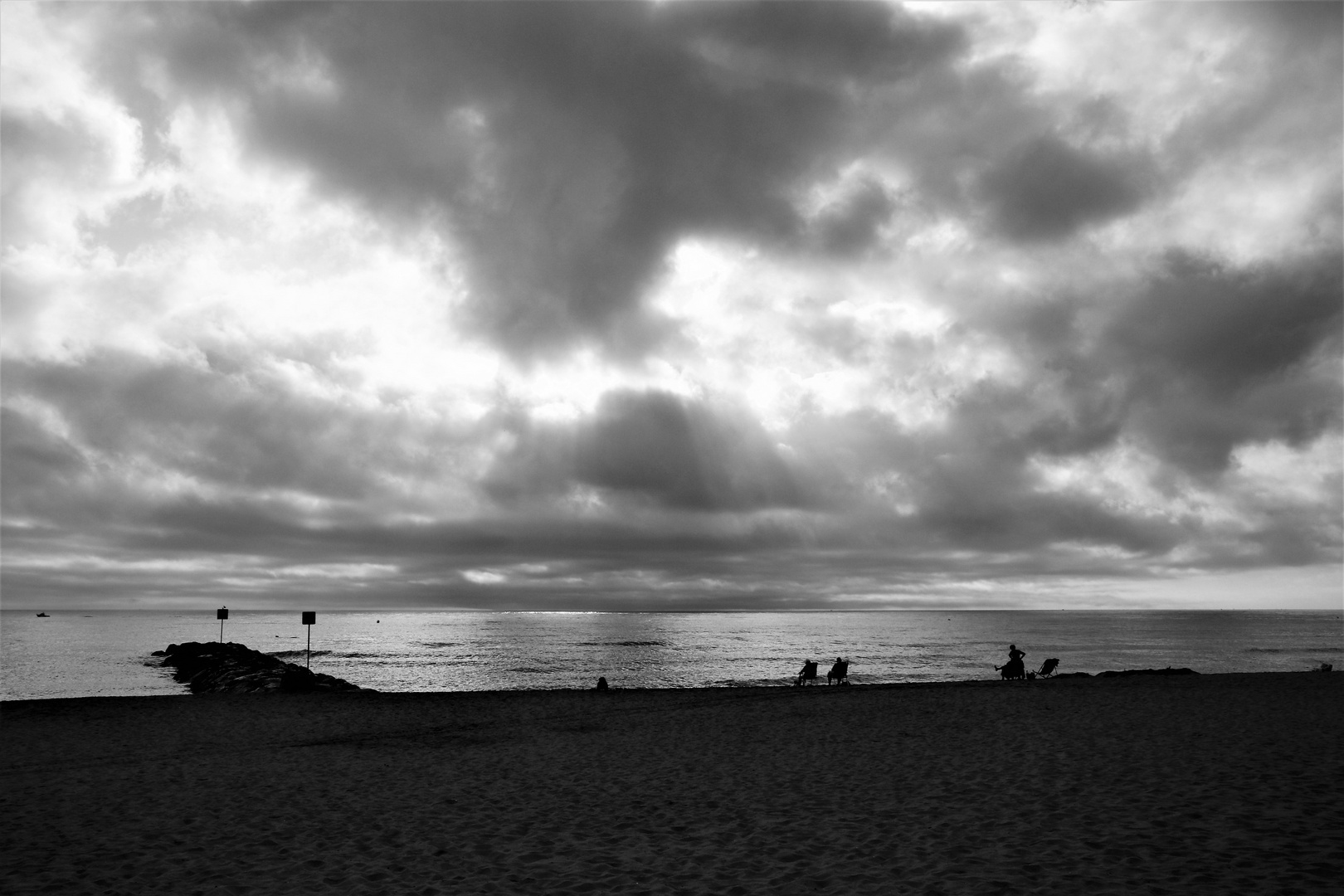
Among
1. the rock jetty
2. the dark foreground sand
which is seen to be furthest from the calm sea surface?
the dark foreground sand

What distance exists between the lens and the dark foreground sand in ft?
30.5

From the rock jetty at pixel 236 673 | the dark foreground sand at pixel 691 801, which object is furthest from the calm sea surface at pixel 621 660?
the dark foreground sand at pixel 691 801

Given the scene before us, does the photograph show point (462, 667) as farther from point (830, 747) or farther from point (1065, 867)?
point (1065, 867)

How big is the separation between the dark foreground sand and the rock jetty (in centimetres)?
930

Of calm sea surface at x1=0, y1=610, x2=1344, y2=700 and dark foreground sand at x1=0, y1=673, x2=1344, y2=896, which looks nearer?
dark foreground sand at x1=0, y1=673, x2=1344, y2=896

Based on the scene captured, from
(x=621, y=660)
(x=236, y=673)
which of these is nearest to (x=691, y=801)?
(x=236, y=673)

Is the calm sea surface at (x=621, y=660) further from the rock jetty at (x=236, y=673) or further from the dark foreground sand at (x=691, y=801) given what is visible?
the dark foreground sand at (x=691, y=801)

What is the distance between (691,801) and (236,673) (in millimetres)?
43126

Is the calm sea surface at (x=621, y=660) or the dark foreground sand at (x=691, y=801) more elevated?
the dark foreground sand at (x=691, y=801)

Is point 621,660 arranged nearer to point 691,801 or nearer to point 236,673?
point 236,673

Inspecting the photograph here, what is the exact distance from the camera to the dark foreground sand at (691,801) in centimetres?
928

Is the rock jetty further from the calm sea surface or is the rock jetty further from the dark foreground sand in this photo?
the dark foreground sand

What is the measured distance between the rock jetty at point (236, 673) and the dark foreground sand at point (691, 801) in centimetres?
930

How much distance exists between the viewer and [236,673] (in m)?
46.6
